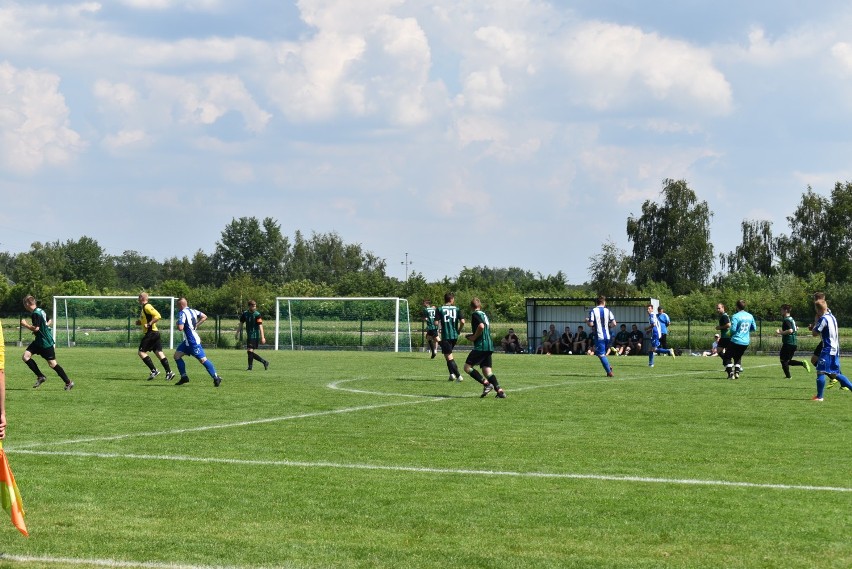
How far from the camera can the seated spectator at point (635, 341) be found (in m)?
43.8

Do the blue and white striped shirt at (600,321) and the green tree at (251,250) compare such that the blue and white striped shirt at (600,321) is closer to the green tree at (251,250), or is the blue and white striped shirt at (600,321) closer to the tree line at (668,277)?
the tree line at (668,277)

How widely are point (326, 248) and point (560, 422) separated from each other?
147 m

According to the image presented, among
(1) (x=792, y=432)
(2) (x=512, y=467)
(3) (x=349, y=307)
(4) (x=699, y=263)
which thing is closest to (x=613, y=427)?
(1) (x=792, y=432)

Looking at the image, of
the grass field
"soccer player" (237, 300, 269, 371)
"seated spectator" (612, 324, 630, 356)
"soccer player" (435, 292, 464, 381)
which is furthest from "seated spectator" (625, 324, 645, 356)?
the grass field

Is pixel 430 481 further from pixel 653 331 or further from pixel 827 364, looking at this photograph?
pixel 653 331

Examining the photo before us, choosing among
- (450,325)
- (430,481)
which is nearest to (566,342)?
(450,325)

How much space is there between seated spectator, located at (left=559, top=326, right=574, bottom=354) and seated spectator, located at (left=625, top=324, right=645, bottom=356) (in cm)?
224

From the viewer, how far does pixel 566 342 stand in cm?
4469

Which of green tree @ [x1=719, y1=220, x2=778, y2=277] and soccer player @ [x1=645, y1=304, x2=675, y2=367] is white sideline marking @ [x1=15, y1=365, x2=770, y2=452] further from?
green tree @ [x1=719, y1=220, x2=778, y2=277]

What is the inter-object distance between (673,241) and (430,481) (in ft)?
279

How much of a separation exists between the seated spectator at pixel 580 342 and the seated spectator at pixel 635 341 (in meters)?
1.71

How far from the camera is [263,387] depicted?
23031mm

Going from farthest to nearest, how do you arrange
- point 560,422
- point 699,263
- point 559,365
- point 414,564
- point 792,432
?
point 699,263 < point 559,365 < point 560,422 < point 792,432 < point 414,564

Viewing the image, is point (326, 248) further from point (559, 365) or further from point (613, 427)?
point (613, 427)
